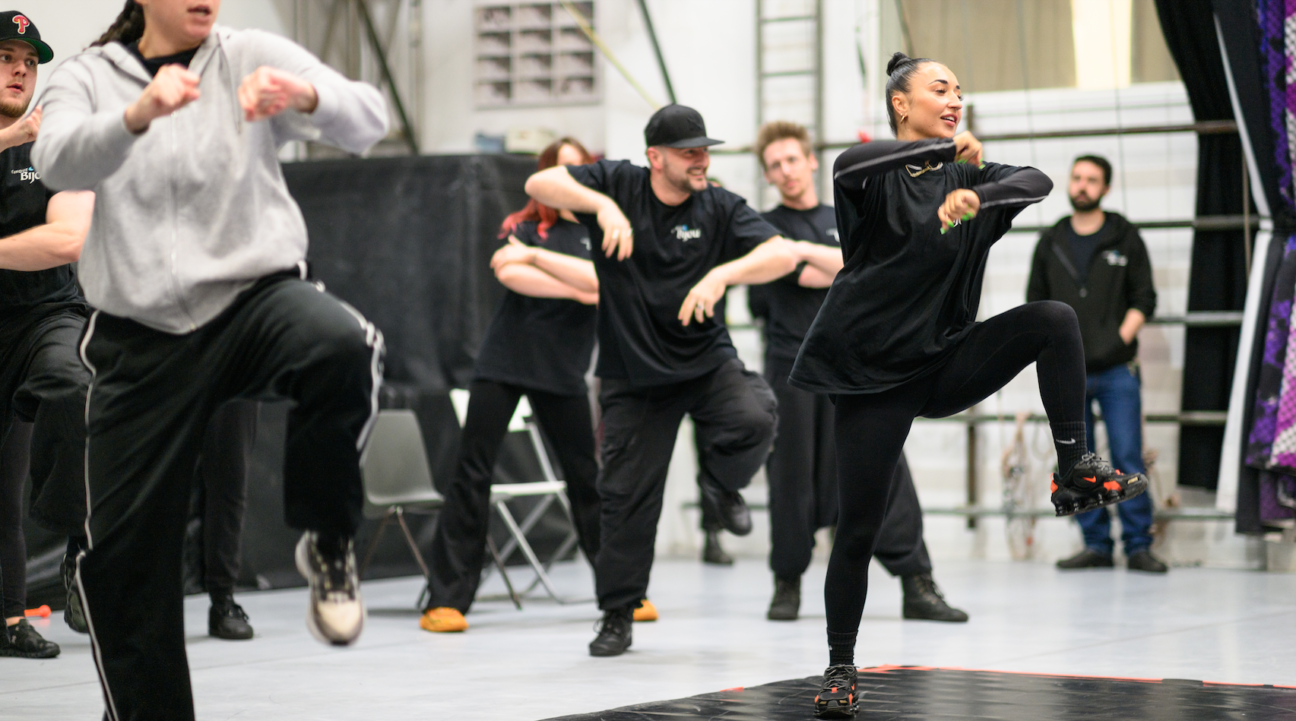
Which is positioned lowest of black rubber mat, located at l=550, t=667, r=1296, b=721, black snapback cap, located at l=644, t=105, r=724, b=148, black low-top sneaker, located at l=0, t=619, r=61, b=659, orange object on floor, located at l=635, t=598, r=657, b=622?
orange object on floor, located at l=635, t=598, r=657, b=622

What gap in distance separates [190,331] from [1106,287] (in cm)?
570

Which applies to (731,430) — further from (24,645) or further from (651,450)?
(24,645)

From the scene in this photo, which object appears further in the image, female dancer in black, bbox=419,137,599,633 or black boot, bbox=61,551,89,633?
female dancer in black, bbox=419,137,599,633

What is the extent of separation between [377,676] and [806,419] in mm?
2036

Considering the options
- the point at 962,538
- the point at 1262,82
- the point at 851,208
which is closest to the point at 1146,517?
the point at 962,538

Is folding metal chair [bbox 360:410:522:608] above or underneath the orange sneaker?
above

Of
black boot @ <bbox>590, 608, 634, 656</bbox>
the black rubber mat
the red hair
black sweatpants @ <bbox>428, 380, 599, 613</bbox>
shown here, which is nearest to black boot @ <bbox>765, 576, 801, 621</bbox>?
black sweatpants @ <bbox>428, 380, 599, 613</bbox>

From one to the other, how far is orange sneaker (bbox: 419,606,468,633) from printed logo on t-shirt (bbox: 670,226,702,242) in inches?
67.9

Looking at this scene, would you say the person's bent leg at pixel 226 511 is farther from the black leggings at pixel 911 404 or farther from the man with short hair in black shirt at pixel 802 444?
the black leggings at pixel 911 404

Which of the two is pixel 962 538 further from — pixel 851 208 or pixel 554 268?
pixel 851 208

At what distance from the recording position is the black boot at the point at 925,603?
527cm

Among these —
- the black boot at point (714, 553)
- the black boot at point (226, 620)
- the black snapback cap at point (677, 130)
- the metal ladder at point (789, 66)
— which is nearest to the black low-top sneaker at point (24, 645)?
the black boot at point (226, 620)

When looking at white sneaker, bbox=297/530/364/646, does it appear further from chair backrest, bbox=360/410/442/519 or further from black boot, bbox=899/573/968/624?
chair backrest, bbox=360/410/442/519

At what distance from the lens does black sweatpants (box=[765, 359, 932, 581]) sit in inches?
205
